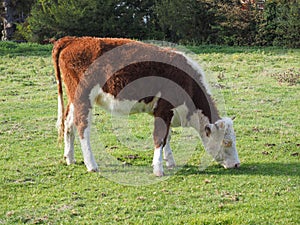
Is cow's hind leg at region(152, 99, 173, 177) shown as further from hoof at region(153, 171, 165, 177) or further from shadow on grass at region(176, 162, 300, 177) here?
shadow on grass at region(176, 162, 300, 177)

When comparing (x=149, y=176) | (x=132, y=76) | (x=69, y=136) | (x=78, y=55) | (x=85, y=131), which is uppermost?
(x=78, y=55)

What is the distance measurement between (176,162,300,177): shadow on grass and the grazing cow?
14 cm

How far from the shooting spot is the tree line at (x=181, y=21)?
25.8 metres

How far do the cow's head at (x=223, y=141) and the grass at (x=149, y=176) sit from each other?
17 centimetres

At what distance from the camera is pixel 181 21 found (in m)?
27.0

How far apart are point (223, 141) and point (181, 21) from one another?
66.1 feet

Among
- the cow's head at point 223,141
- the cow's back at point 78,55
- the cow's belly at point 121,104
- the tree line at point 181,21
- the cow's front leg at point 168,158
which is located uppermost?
the tree line at point 181,21

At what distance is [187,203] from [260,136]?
370 centimetres

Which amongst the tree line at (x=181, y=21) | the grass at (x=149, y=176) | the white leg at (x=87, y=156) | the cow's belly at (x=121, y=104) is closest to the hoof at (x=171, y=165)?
the grass at (x=149, y=176)

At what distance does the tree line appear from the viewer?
25797mm

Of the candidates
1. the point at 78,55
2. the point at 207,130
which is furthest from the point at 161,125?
the point at 78,55

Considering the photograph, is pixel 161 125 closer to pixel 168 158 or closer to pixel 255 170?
pixel 168 158

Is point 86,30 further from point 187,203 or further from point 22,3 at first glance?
point 187,203

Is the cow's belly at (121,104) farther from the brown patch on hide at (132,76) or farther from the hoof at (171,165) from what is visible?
the hoof at (171,165)
